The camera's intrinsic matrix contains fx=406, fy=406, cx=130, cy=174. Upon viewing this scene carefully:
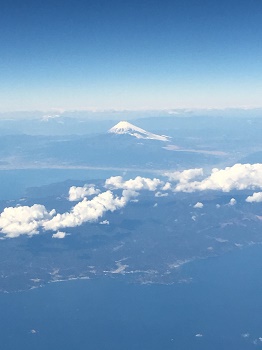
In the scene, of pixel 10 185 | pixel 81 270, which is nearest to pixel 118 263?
pixel 81 270

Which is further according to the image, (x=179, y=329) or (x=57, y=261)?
(x=57, y=261)

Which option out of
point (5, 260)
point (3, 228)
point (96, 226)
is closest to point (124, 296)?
point (5, 260)

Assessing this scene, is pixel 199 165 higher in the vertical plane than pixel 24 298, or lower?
higher

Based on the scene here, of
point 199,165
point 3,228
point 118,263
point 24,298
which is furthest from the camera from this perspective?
point 199,165

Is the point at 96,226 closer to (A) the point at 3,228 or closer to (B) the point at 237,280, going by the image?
(A) the point at 3,228

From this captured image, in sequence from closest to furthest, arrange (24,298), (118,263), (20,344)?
1. (20,344)
2. (24,298)
3. (118,263)

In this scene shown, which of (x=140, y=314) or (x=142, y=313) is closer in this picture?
(x=140, y=314)

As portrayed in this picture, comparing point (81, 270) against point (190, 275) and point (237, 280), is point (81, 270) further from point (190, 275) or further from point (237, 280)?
point (237, 280)
